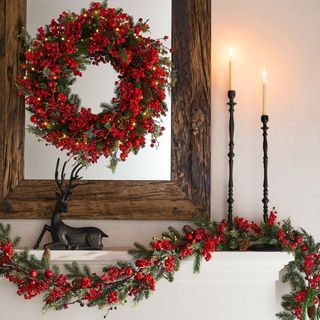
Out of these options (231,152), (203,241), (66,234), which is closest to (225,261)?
(203,241)

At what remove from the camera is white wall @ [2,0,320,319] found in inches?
107

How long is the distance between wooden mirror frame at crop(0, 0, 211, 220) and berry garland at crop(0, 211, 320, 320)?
142 millimetres

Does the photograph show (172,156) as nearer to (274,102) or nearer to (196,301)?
(274,102)

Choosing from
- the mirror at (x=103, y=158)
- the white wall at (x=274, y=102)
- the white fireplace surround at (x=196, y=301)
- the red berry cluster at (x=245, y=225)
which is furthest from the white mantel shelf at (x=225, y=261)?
the mirror at (x=103, y=158)

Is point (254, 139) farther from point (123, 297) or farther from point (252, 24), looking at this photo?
point (123, 297)

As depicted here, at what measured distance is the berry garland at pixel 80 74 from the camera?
2549 mm

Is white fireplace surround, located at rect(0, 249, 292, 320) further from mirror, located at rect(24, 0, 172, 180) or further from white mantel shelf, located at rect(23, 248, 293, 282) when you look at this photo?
mirror, located at rect(24, 0, 172, 180)

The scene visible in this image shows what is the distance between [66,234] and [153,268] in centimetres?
40

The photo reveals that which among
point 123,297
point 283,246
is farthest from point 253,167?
point 123,297

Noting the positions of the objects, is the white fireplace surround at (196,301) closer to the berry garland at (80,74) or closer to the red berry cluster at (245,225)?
the red berry cluster at (245,225)

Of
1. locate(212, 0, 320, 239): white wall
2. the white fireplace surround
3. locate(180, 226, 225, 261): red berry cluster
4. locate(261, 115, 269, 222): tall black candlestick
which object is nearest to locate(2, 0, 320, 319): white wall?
locate(212, 0, 320, 239): white wall

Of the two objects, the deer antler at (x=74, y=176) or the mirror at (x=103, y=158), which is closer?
the deer antler at (x=74, y=176)

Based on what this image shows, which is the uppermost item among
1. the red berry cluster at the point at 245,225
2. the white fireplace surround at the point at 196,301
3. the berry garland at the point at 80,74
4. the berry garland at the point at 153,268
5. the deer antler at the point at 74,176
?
the berry garland at the point at 80,74

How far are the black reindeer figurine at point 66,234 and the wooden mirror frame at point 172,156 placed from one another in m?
0.12
